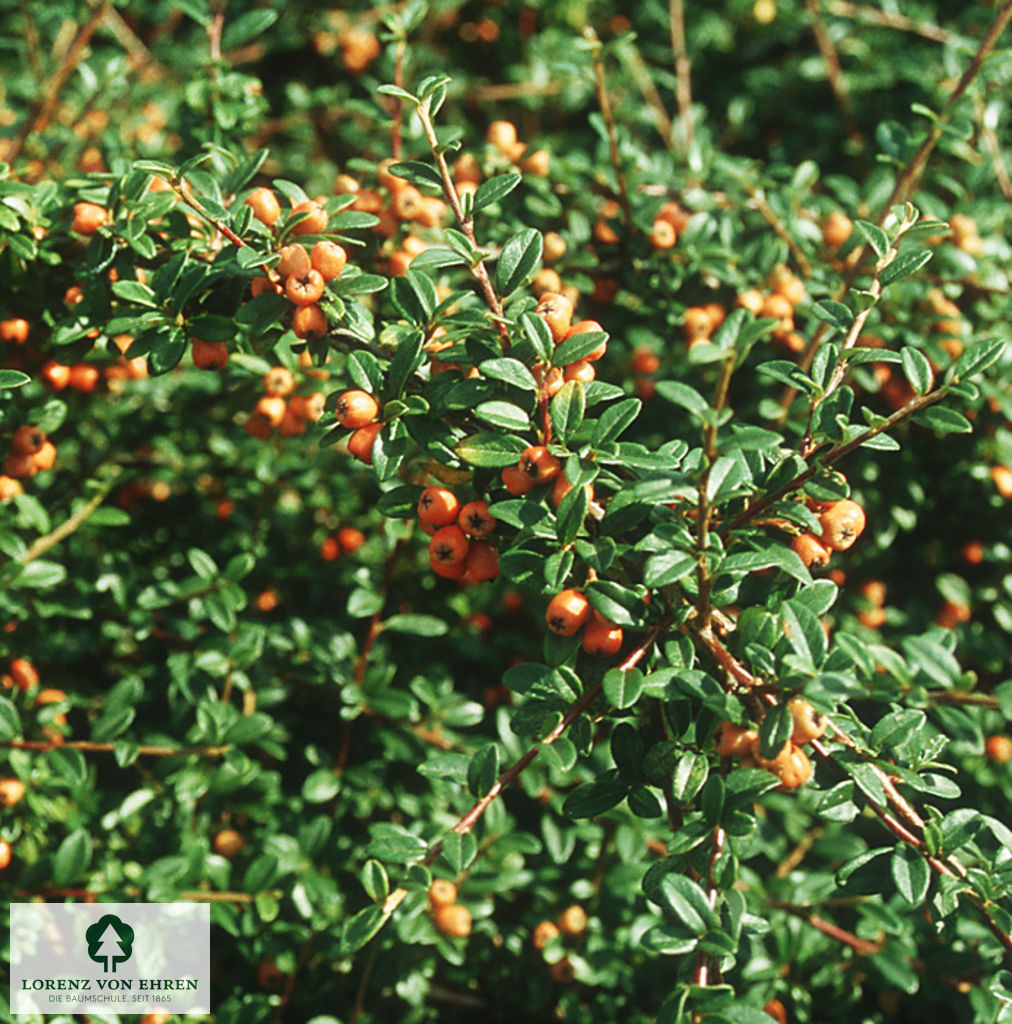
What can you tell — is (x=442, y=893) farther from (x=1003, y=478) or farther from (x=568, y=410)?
(x=1003, y=478)

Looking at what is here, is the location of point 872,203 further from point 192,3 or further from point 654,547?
point 192,3

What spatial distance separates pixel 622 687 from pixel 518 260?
2.94 ft

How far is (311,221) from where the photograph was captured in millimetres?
1906

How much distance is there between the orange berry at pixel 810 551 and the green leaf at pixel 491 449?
1.86 ft

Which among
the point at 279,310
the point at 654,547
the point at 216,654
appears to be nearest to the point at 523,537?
the point at 654,547

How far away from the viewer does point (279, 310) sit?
5.95 ft

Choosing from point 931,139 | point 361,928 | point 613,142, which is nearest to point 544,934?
point 361,928

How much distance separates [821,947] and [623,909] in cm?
55

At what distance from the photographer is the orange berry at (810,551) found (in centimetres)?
169

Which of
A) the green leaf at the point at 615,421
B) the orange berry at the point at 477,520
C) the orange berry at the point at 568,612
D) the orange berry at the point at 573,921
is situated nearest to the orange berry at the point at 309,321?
the orange berry at the point at 477,520

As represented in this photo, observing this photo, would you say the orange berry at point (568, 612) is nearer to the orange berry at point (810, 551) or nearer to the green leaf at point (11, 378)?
the orange berry at point (810, 551)

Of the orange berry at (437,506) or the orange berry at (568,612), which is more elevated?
the orange berry at (437,506)

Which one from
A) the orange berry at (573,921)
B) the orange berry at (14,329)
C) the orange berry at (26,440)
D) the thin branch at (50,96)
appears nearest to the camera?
the orange berry at (14,329)

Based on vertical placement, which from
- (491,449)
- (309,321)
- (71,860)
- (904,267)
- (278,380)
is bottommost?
(71,860)
